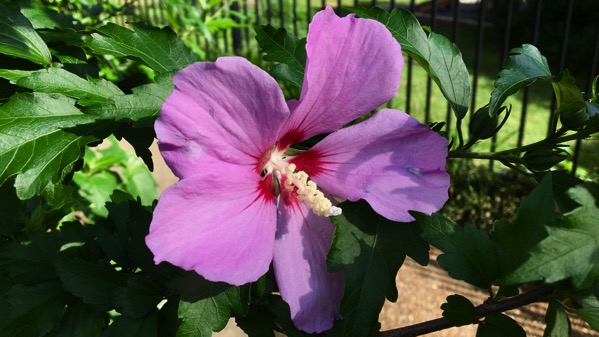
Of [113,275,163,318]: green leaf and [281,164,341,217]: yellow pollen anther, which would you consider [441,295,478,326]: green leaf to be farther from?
[113,275,163,318]: green leaf

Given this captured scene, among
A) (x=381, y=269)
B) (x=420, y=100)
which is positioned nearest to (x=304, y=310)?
(x=381, y=269)

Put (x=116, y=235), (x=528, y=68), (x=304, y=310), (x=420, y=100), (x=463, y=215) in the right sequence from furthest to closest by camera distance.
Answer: (x=420, y=100), (x=463, y=215), (x=116, y=235), (x=528, y=68), (x=304, y=310)

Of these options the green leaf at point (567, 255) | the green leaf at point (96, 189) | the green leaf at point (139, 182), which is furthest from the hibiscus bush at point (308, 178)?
the green leaf at point (139, 182)

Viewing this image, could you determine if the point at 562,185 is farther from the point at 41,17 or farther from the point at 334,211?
the point at 41,17

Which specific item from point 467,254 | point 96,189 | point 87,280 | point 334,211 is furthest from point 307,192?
point 96,189

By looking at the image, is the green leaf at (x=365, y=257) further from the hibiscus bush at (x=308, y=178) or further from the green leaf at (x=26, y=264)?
the green leaf at (x=26, y=264)

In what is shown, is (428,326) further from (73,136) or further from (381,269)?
(73,136)
